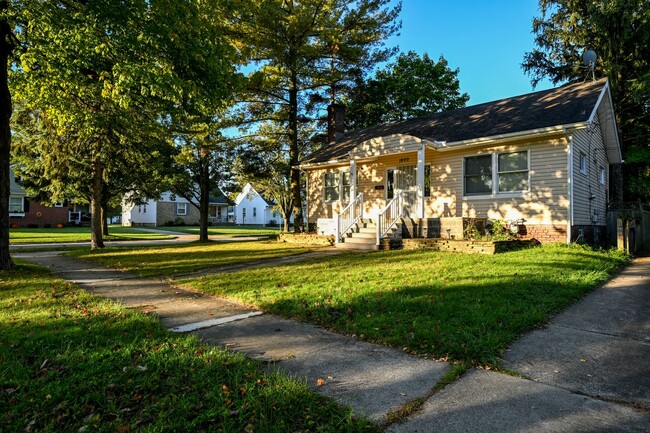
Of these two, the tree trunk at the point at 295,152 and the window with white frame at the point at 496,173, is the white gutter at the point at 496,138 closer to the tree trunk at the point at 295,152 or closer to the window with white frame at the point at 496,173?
the window with white frame at the point at 496,173

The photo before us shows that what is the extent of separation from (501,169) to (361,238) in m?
5.14

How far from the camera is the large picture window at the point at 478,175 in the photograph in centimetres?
1218

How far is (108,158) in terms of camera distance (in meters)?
14.3

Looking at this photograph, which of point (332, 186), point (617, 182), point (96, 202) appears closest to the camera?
point (96, 202)

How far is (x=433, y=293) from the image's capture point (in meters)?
5.37

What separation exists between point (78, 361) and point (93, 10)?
730cm

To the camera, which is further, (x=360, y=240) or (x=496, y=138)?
(x=360, y=240)

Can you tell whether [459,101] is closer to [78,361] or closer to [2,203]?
[2,203]

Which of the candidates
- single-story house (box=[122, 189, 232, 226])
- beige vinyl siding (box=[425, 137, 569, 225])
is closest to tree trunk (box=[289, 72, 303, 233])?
beige vinyl siding (box=[425, 137, 569, 225])

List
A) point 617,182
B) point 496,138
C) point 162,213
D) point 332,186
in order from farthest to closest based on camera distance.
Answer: point 162,213 < point 617,182 < point 332,186 < point 496,138

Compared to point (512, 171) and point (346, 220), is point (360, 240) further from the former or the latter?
point (512, 171)

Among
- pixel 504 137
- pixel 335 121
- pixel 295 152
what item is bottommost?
pixel 504 137

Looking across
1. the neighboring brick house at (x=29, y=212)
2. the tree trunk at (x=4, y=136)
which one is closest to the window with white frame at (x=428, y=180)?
the tree trunk at (x=4, y=136)

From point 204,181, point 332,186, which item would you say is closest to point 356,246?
point 332,186
